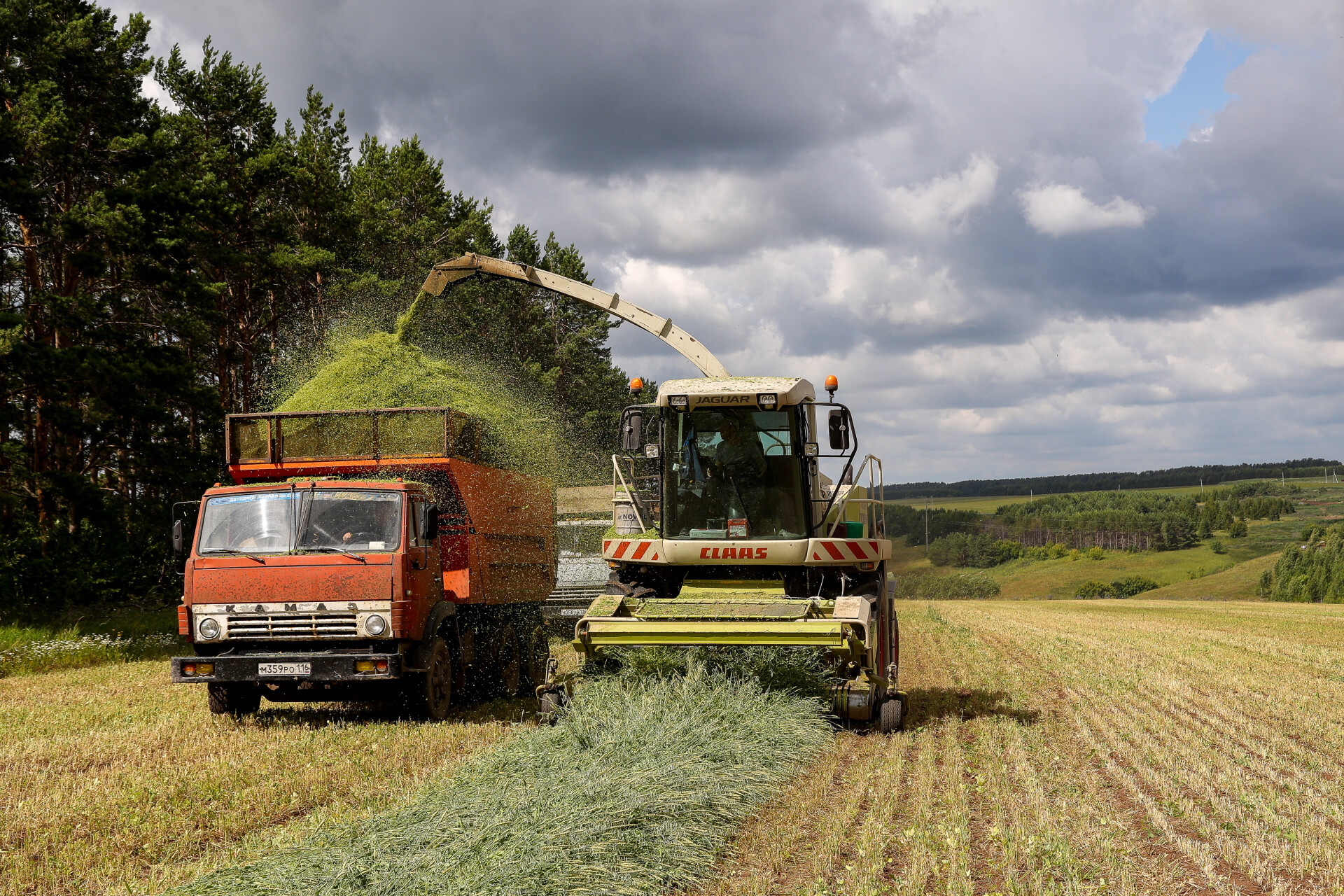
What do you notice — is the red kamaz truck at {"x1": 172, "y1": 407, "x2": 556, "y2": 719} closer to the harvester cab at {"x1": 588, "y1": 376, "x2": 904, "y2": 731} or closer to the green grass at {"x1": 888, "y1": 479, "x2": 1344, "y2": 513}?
the harvester cab at {"x1": 588, "y1": 376, "x2": 904, "y2": 731}

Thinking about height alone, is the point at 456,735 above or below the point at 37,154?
below

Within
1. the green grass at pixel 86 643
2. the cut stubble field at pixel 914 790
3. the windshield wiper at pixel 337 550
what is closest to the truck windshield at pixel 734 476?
the cut stubble field at pixel 914 790

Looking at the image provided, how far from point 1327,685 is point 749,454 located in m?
7.76

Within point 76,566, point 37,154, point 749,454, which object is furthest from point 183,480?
point 749,454

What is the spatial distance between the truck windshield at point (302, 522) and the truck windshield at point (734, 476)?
2.53m

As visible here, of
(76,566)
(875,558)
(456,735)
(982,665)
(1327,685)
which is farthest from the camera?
(76,566)

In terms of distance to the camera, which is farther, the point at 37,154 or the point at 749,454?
the point at 37,154

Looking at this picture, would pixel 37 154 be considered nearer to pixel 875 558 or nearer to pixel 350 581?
pixel 350 581

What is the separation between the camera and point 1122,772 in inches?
275

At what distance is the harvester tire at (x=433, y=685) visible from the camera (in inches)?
369

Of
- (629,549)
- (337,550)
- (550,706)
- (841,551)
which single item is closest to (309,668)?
(337,550)

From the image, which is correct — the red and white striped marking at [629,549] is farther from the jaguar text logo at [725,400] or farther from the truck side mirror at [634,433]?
the jaguar text logo at [725,400]

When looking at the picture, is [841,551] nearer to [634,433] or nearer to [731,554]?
[731,554]

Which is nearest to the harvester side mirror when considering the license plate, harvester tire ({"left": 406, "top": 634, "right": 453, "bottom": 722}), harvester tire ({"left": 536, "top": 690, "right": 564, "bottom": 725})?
harvester tire ({"left": 536, "top": 690, "right": 564, "bottom": 725})
